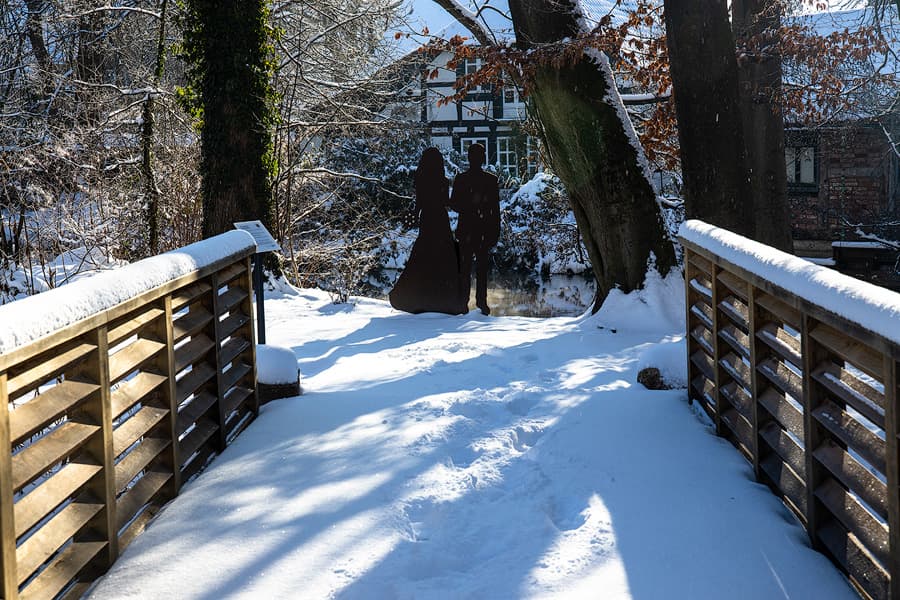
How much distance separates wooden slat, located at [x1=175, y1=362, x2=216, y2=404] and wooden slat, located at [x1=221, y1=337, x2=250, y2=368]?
0.20 meters

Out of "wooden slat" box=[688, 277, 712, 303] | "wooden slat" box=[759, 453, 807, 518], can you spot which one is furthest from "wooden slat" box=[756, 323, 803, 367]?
"wooden slat" box=[688, 277, 712, 303]

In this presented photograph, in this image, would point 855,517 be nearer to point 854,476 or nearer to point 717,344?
point 854,476

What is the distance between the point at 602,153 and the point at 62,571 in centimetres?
800

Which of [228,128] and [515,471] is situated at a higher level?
[228,128]

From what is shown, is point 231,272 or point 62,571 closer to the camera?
point 62,571

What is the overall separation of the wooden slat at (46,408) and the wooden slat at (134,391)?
284 millimetres

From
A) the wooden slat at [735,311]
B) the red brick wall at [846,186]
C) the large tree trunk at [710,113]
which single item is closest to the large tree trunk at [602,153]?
the large tree trunk at [710,113]

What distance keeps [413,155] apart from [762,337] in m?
24.2

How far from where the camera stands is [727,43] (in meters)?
8.76

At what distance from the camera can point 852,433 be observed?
3049mm

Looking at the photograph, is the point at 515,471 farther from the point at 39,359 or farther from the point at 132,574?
the point at 39,359

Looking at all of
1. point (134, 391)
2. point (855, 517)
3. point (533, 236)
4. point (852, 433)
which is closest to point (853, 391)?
point (852, 433)

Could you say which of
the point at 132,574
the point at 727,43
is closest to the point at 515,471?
the point at 132,574

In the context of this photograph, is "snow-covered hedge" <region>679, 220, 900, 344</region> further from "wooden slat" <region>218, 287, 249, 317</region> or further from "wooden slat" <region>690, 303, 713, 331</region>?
"wooden slat" <region>218, 287, 249, 317</region>
